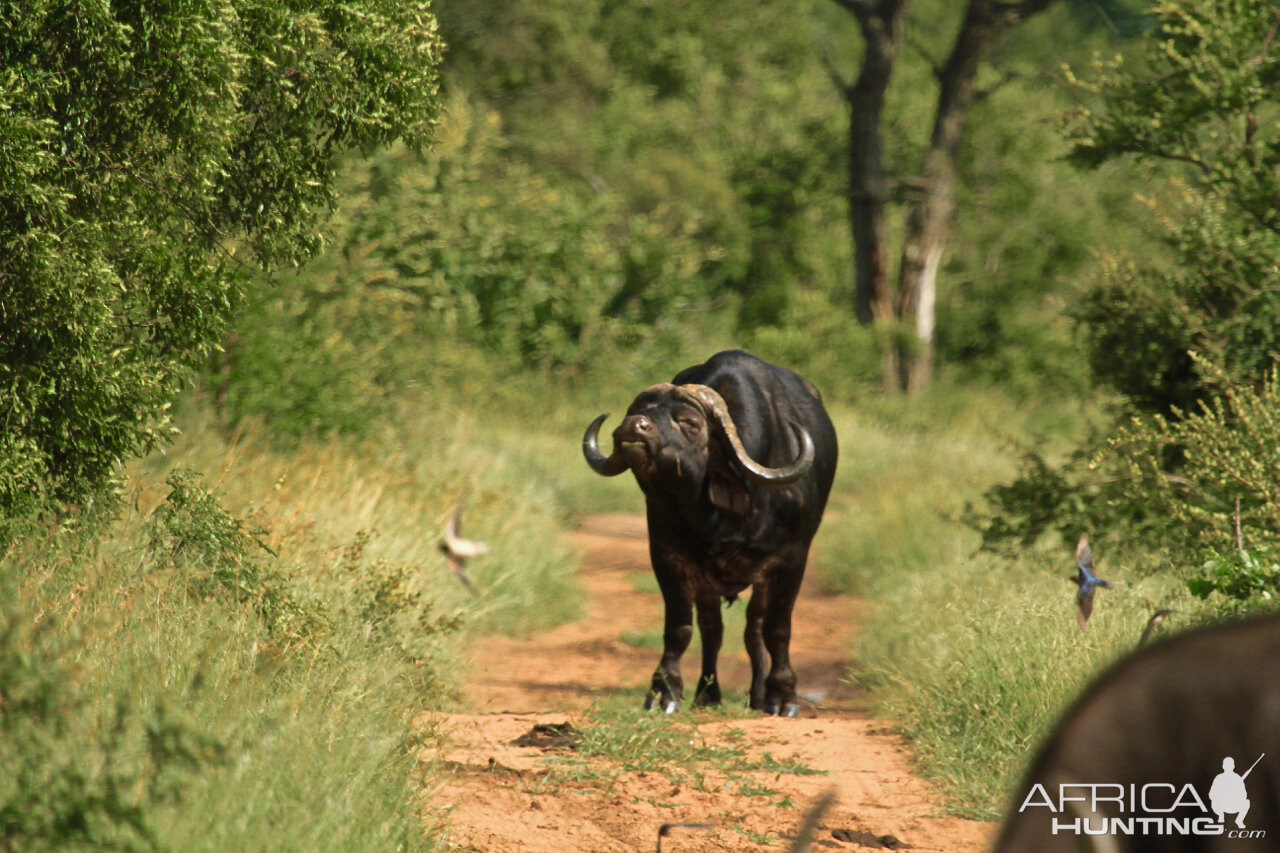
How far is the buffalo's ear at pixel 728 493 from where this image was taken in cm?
710

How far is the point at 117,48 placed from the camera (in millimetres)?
5000

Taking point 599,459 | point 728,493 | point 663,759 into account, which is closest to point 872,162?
point 599,459

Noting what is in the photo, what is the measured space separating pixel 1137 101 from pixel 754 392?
4.00 metres

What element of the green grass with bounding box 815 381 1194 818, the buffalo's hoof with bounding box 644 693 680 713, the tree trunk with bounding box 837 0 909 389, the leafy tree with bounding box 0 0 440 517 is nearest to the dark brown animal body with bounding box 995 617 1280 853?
the green grass with bounding box 815 381 1194 818

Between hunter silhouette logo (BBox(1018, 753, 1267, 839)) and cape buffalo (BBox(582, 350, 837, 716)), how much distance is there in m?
4.62

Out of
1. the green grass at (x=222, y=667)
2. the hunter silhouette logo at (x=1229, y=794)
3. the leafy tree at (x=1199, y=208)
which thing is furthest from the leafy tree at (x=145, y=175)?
the leafy tree at (x=1199, y=208)

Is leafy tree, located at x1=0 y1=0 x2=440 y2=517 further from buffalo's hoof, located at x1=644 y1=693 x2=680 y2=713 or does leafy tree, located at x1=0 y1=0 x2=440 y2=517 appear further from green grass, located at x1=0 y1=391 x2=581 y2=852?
buffalo's hoof, located at x1=644 y1=693 x2=680 y2=713

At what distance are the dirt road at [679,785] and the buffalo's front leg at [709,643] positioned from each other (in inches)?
8.4

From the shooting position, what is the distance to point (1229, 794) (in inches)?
81.7

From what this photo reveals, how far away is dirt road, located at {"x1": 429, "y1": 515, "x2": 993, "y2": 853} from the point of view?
508 centimetres

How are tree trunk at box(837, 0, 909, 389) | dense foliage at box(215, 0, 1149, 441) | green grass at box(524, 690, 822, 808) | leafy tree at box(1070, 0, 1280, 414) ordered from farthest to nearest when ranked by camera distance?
tree trunk at box(837, 0, 909, 389) < dense foliage at box(215, 0, 1149, 441) < leafy tree at box(1070, 0, 1280, 414) < green grass at box(524, 690, 822, 808)

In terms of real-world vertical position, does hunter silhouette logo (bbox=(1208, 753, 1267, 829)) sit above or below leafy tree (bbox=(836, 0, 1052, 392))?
above

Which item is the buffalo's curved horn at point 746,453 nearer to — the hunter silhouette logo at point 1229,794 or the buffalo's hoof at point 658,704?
the buffalo's hoof at point 658,704

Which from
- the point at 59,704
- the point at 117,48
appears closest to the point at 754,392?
the point at 117,48
